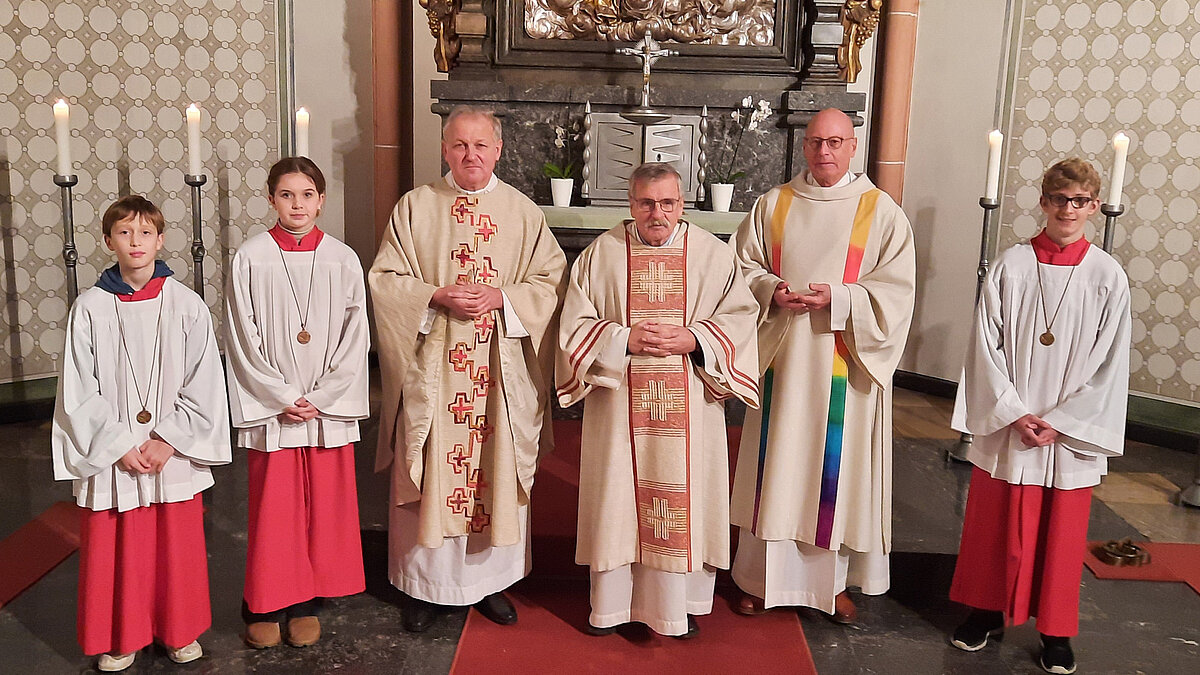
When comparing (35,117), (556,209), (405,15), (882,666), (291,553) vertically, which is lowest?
(882,666)

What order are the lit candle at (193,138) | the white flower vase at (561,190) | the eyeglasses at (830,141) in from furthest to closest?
the white flower vase at (561,190), the lit candle at (193,138), the eyeglasses at (830,141)

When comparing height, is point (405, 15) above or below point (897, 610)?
above

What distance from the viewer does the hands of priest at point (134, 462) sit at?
3062 millimetres

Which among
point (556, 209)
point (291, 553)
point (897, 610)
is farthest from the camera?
point (556, 209)

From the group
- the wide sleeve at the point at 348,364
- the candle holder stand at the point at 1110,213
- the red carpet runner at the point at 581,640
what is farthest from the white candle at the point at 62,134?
the candle holder stand at the point at 1110,213

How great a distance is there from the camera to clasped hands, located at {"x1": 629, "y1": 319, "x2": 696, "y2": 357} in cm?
339

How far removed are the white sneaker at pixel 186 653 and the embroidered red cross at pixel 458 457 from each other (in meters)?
1.07

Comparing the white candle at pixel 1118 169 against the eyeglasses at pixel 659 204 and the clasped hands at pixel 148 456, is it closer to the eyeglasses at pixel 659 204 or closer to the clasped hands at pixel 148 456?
the eyeglasses at pixel 659 204

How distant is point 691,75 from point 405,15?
2.30 m

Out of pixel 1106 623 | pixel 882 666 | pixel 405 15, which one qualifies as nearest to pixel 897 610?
pixel 882 666

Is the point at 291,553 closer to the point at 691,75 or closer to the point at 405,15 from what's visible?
the point at 691,75

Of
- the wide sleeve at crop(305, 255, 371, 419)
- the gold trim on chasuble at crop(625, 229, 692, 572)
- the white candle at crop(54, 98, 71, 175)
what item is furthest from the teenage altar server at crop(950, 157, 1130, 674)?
the white candle at crop(54, 98, 71, 175)

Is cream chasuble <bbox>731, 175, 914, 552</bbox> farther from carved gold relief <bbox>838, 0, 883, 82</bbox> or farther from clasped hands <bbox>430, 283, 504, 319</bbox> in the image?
carved gold relief <bbox>838, 0, 883, 82</bbox>

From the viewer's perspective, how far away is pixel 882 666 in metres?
3.56
